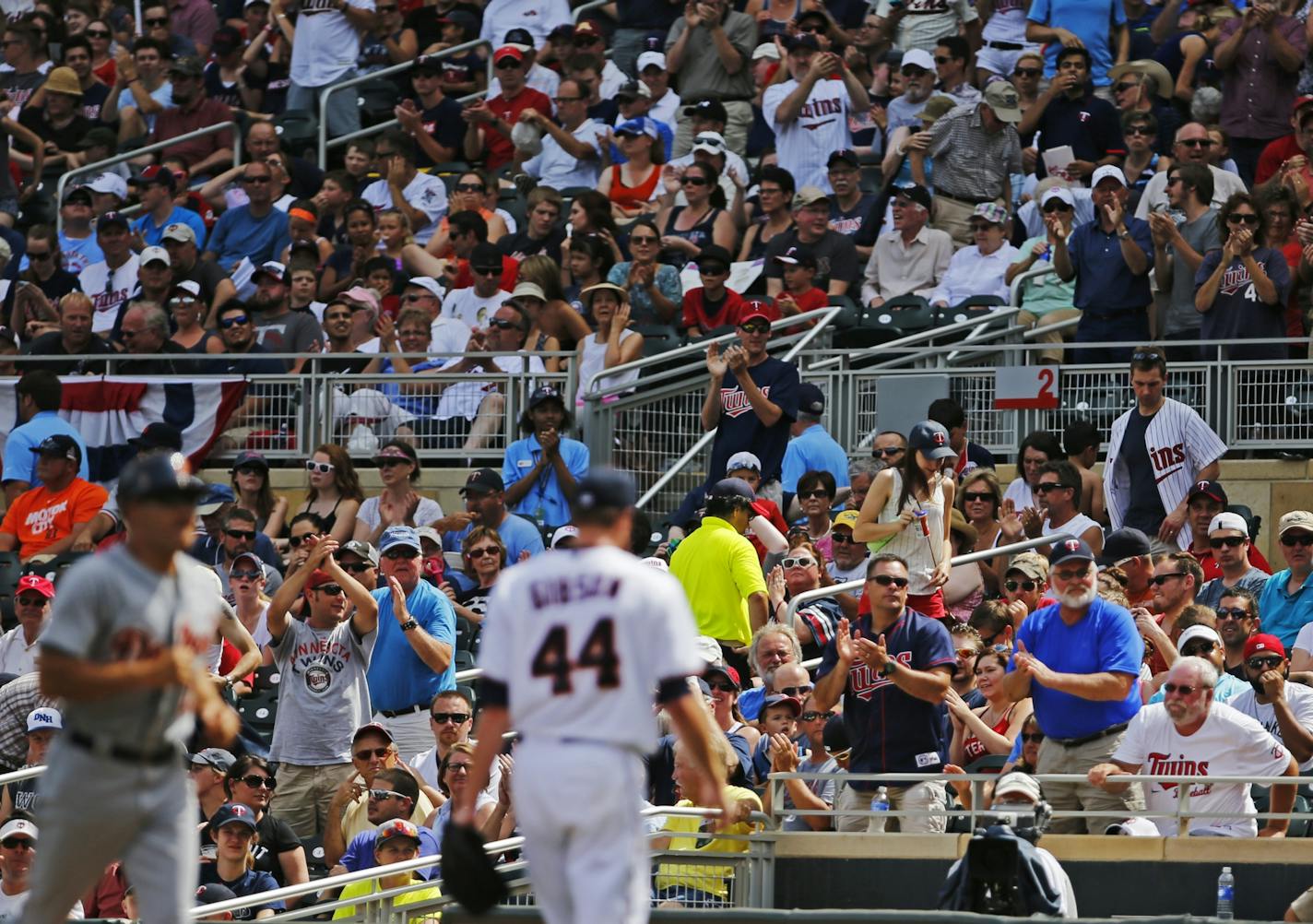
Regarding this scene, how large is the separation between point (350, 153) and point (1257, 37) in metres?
A: 7.87

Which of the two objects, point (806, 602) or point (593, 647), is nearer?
point (593, 647)

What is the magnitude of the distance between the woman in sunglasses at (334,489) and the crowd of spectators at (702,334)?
0.12 ft

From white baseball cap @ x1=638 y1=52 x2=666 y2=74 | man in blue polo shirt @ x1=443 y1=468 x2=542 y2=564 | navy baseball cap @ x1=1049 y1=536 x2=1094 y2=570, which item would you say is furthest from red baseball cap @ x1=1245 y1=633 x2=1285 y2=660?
white baseball cap @ x1=638 y1=52 x2=666 y2=74

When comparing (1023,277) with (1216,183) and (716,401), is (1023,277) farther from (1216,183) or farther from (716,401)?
(716,401)

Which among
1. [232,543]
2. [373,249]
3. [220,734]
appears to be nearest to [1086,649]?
[220,734]

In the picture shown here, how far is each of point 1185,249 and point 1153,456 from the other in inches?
77.9

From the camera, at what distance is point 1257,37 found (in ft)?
58.6

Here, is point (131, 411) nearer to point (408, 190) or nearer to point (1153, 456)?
point (408, 190)

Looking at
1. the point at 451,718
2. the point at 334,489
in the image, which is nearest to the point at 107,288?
the point at 334,489

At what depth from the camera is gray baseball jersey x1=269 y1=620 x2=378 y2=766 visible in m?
12.7

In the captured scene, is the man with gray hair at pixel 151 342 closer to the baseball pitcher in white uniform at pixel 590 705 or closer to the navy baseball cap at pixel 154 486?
the navy baseball cap at pixel 154 486

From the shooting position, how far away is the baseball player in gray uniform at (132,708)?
272 inches

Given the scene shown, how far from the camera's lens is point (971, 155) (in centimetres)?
1830

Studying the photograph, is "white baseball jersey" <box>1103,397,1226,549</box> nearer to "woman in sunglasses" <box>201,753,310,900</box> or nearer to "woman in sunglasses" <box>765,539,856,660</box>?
"woman in sunglasses" <box>765,539,856,660</box>
